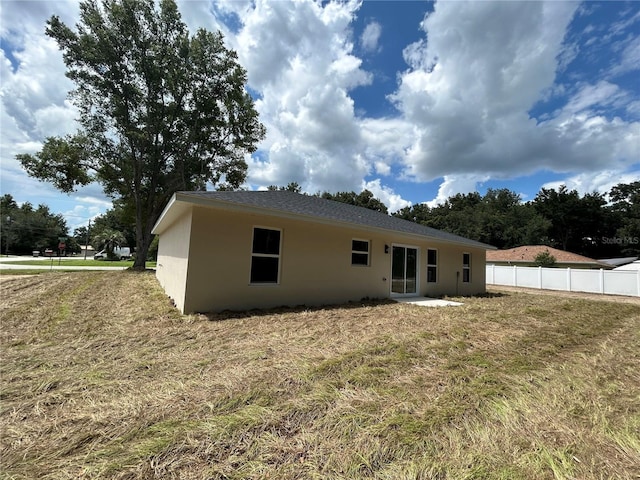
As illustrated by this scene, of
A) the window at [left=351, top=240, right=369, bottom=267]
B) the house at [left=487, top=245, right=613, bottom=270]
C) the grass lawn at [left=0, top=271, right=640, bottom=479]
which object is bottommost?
the grass lawn at [left=0, top=271, right=640, bottom=479]

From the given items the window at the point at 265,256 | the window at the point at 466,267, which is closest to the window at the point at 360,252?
the window at the point at 265,256

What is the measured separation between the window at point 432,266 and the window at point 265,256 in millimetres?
7322

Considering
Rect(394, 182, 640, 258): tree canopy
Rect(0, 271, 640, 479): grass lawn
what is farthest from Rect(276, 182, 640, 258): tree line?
Rect(0, 271, 640, 479): grass lawn

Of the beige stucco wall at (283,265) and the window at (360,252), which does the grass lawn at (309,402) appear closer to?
the beige stucco wall at (283,265)

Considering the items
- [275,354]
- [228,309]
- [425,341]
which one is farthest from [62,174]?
[425,341]

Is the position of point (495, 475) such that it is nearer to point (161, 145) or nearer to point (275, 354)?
point (275, 354)

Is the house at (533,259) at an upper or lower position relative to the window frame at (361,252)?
upper

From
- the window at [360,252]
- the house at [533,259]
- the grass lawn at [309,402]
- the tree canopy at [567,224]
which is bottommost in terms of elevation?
the grass lawn at [309,402]

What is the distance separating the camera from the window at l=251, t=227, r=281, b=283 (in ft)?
23.9

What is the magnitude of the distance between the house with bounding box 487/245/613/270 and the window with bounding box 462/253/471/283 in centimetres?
1661

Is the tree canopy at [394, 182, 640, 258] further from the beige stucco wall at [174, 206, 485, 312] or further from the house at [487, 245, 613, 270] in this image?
the beige stucco wall at [174, 206, 485, 312]

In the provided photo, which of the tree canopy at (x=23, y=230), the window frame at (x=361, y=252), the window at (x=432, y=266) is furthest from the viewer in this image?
the tree canopy at (x=23, y=230)

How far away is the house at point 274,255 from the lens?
6.45 meters

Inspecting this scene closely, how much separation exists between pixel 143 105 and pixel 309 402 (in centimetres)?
2339
